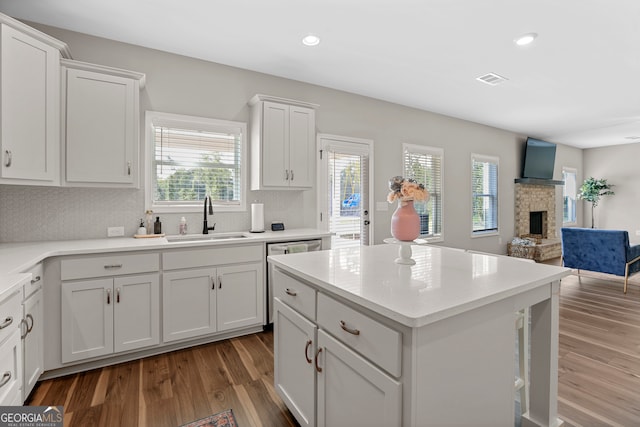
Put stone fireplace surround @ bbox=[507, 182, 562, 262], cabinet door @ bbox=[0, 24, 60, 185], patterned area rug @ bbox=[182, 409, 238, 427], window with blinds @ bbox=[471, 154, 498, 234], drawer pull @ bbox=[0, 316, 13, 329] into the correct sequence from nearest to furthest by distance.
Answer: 1. drawer pull @ bbox=[0, 316, 13, 329]
2. patterned area rug @ bbox=[182, 409, 238, 427]
3. cabinet door @ bbox=[0, 24, 60, 185]
4. window with blinds @ bbox=[471, 154, 498, 234]
5. stone fireplace surround @ bbox=[507, 182, 562, 262]

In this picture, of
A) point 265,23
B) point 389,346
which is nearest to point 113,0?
point 265,23

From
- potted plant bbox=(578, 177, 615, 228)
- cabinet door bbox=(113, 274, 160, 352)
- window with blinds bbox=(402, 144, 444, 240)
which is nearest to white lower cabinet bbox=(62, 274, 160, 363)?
cabinet door bbox=(113, 274, 160, 352)

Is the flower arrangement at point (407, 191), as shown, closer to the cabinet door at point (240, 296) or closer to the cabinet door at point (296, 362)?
the cabinet door at point (296, 362)

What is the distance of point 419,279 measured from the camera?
1.37 meters

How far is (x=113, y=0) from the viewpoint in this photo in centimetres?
236

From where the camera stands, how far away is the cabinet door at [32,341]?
186cm

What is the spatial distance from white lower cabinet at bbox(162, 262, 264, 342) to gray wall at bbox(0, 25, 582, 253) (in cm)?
74

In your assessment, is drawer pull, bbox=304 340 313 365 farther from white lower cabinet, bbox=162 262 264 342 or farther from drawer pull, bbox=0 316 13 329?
white lower cabinet, bbox=162 262 264 342

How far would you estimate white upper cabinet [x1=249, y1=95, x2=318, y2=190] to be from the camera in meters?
3.31

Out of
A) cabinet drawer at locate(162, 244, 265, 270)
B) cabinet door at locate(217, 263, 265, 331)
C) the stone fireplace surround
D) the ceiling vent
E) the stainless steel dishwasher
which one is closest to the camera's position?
cabinet drawer at locate(162, 244, 265, 270)

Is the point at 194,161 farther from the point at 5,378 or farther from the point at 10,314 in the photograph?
the point at 5,378

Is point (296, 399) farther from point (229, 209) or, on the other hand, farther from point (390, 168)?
point (390, 168)

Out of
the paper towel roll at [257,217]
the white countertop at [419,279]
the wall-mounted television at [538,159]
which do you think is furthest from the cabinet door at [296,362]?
the wall-mounted television at [538,159]

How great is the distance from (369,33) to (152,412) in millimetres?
3334
